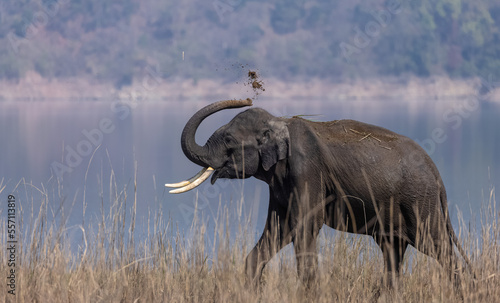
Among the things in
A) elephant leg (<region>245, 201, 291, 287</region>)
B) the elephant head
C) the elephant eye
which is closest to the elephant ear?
the elephant head

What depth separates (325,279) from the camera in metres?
5.83

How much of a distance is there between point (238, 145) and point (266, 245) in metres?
0.87

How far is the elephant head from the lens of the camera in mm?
6523

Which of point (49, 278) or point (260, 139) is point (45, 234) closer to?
point (49, 278)

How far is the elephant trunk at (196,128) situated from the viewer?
21.9 ft

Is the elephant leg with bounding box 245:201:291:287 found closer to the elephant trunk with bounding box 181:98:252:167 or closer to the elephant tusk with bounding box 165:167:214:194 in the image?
the elephant tusk with bounding box 165:167:214:194

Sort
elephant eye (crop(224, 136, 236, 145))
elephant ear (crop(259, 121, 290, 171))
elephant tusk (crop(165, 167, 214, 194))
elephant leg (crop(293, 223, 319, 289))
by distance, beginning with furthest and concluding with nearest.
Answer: elephant tusk (crop(165, 167, 214, 194))
elephant eye (crop(224, 136, 236, 145))
elephant ear (crop(259, 121, 290, 171))
elephant leg (crop(293, 223, 319, 289))

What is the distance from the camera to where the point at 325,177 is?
648 centimetres

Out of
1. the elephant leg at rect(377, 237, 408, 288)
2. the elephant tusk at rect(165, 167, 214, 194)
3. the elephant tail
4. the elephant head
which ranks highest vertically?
the elephant head

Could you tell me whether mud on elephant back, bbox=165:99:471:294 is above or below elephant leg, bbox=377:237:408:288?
above

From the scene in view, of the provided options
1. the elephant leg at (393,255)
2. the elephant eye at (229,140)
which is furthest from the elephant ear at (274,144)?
the elephant leg at (393,255)

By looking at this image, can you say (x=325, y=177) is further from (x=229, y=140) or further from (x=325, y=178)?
(x=229, y=140)

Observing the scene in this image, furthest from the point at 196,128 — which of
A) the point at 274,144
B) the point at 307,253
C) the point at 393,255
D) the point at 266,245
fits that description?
the point at 393,255

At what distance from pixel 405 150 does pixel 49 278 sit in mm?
3149
